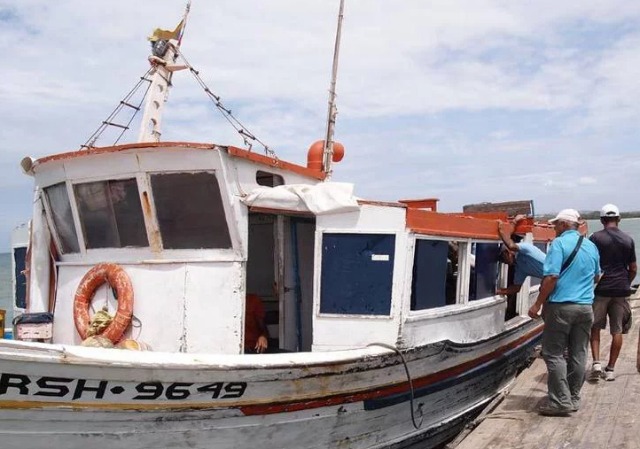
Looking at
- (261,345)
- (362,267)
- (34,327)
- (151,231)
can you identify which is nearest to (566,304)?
(362,267)

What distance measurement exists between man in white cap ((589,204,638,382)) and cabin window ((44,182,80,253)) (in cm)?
568

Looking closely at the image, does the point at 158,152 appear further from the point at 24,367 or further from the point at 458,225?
the point at 458,225

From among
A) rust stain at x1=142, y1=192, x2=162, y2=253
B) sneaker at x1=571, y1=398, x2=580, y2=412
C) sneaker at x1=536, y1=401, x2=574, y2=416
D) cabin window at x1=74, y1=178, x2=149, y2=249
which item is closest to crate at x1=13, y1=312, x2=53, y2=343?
cabin window at x1=74, y1=178, x2=149, y2=249

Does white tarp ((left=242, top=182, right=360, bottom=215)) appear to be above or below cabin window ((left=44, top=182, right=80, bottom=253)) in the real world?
above

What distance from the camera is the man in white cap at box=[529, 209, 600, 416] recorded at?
575 centimetres

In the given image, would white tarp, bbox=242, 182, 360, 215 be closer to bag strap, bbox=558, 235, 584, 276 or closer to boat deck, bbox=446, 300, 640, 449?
bag strap, bbox=558, 235, 584, 276

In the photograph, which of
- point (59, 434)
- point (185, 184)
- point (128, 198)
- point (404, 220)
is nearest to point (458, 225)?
point (404, 220)

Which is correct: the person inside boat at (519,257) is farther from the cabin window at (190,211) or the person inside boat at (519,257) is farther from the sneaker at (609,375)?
the cabin window at (190,211)

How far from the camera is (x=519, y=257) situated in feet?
22.8

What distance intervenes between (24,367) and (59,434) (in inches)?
24.1

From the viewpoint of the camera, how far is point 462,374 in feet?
22.3

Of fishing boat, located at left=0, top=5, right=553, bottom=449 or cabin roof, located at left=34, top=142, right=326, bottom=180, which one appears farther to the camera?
cabin roof, located at left=34, top=142, right=326, bottom=180

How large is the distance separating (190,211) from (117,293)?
3.42ft

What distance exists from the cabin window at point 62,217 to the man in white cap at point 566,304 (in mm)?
4602
